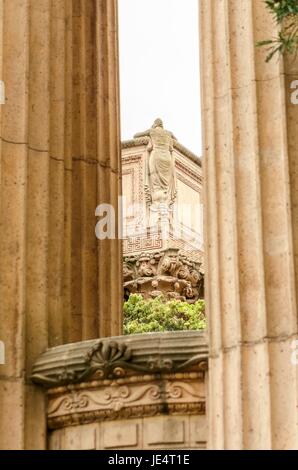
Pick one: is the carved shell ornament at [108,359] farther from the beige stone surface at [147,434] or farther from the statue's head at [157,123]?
the statue's head at [157,123]

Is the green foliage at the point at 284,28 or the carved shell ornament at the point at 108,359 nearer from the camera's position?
the green foliage at the point at 284,28

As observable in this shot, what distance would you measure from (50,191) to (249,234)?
12.5 ft

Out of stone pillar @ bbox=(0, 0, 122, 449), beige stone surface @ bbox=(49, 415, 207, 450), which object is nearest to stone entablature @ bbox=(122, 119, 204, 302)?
stone pillar @ bbox=(0, 0, 122, 449)

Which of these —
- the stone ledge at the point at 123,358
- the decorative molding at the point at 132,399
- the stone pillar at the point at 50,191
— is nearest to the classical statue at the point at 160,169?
the stone pillar at the point at 50,191

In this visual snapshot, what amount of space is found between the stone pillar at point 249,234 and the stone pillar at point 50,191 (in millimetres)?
2699

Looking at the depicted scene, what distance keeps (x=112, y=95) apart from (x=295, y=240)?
7817mm

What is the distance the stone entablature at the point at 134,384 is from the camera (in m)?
23.1

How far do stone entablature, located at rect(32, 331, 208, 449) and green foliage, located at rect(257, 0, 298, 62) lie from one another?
3913mm

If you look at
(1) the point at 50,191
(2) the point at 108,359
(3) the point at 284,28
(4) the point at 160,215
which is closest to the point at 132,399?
(2) the point at 108,359

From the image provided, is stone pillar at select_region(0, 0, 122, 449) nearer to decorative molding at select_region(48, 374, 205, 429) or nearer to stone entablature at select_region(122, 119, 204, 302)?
decorative molding at select_region(48, 374, 205, 429)

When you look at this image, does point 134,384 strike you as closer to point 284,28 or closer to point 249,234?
point 249,234

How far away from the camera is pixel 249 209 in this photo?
22.7 meters

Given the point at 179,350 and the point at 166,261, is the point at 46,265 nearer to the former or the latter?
the point at 179,350

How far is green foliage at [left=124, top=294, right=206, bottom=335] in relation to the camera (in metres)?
55.7
